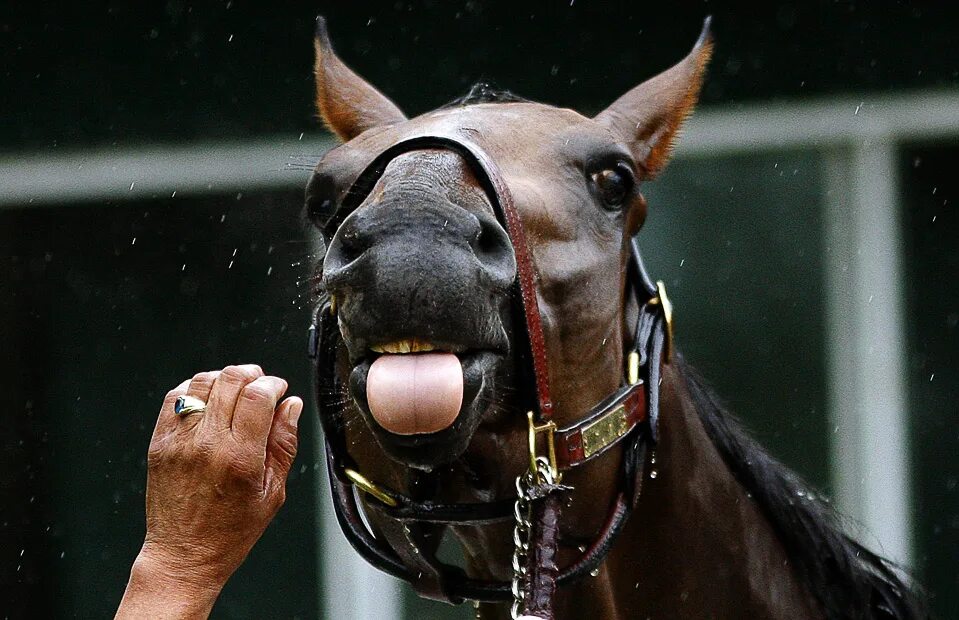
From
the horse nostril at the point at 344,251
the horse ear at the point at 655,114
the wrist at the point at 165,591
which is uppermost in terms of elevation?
the horse ear at the point at 655,114

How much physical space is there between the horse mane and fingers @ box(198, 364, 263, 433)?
109 cm

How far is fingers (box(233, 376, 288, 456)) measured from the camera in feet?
5.43

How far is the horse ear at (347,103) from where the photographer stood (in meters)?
2.65

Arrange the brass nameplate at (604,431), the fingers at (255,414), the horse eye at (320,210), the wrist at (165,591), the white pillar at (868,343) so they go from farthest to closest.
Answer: the white pillar at (868,343), the horse eye at (320,210), the brass nameplate at (604,431), the fingers at (255,414), the wrist at (165,591)

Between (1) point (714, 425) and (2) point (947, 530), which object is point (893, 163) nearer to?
(2) point (947, 530)

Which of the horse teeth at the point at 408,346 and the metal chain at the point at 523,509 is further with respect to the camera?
the metal chain at the point at 523,509

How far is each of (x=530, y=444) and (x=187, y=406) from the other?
0.53m

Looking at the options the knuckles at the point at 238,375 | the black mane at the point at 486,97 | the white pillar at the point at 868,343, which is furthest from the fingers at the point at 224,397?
the white pillar at the point at 868,343

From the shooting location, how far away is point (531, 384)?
1.91 meters

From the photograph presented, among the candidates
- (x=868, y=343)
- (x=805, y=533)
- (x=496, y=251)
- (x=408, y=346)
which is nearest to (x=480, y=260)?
(x=496, y=251)

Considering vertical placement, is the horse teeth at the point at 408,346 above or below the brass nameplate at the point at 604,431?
above

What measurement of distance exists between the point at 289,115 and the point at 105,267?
44.5 inches

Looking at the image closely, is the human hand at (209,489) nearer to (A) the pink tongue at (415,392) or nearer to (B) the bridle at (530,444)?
(A) the pink tongue at (415,392)

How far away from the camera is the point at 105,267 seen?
5.96 m
